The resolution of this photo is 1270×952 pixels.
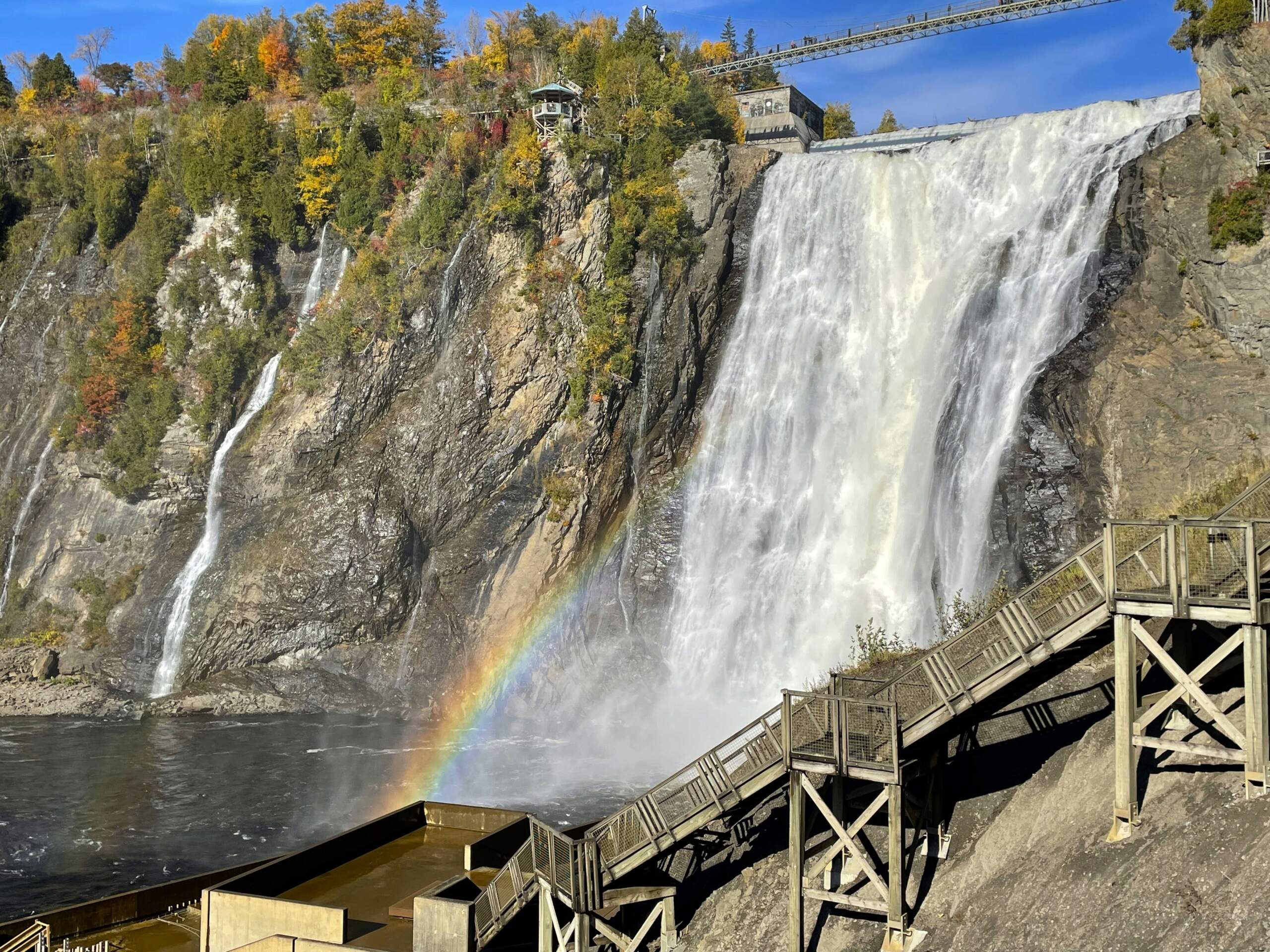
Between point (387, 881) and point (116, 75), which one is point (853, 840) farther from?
point (116, 75)

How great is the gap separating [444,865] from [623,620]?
24546 mm

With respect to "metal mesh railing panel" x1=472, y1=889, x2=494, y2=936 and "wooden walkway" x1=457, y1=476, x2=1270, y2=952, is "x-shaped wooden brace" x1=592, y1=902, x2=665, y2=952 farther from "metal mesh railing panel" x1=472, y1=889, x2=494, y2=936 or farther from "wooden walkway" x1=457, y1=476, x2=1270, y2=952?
"metal mesh railing panel" x1=472, y1=889, x2=494, y2=936

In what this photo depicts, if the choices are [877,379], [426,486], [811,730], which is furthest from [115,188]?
[811,730]

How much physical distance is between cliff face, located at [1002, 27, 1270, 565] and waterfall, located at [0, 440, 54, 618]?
4395cm

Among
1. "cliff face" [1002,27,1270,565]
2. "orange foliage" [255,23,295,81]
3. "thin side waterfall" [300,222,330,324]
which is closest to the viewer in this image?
"cliff face" [1002,27,1270,565]

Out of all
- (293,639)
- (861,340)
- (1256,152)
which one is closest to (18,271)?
(293,639)

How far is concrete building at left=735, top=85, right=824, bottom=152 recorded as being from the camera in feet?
228

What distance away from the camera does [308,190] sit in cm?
5841

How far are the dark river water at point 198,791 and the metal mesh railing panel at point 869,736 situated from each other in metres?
15.3

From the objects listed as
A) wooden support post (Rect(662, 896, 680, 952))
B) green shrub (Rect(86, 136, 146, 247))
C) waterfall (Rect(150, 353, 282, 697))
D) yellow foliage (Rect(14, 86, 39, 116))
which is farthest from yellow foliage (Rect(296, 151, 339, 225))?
wooden support post (Rect(662, 896, 680, 952))

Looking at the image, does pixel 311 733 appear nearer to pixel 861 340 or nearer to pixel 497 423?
pixel 497 423

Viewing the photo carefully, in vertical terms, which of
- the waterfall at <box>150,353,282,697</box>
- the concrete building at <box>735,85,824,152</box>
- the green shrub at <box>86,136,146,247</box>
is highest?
the concrete building at <box>735,85,824,152</box>

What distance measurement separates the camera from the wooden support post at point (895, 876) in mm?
18016

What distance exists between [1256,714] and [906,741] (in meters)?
4.74
